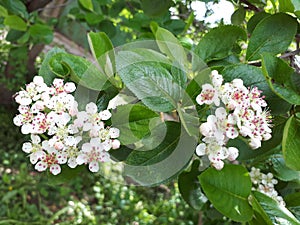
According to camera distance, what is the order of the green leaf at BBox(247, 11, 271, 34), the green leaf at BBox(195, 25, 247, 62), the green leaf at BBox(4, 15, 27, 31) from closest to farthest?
the green leaf at BBox(195, 25, 247, 62) < the green leaf at BBox(247, 11, 271, 34) < the green leaf at BBox(4, 15, 27, 31)

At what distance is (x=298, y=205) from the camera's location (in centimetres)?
62

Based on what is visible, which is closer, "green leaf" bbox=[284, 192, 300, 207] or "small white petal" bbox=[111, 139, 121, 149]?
"small white petal" bbox=[111, 139, 121, 149]

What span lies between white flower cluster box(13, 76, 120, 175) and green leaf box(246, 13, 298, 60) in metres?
0.21

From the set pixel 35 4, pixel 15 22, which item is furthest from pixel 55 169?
pixel 35 4

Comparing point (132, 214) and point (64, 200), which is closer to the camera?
point (132, 214)

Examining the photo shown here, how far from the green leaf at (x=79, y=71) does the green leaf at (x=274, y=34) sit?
0.64 ft

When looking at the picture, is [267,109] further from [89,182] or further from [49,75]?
A: [89,182]

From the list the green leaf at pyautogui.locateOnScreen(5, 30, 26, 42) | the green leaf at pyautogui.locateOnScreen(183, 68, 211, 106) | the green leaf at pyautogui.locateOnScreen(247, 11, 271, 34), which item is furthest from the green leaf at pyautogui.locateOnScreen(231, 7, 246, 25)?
the green leaf at pyautogui.locateOnScreen(5, 30, 26, 42)

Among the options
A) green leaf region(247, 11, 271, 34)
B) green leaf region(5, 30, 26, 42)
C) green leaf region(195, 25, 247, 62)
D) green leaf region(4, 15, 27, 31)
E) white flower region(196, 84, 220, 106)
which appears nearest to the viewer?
white flower region(196, 84, 220, 106)

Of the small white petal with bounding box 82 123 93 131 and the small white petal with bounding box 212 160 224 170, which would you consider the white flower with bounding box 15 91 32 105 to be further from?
the small white petal with bounding box 212 160 224 170

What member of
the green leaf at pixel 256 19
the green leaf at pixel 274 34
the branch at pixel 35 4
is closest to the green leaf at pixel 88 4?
the branch at pixel 35 4

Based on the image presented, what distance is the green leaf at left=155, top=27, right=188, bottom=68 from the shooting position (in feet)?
1.80

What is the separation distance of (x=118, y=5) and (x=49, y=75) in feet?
2.20

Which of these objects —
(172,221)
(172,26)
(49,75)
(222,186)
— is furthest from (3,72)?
(222,186)
